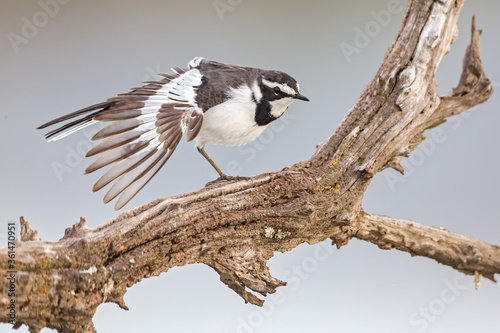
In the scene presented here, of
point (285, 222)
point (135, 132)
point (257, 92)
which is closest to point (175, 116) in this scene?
point (135, 132)

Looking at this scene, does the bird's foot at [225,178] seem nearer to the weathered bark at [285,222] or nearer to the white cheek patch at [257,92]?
the weathered bark at [285,222]

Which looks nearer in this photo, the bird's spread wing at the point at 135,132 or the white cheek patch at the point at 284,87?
the bird's spread wing at the point at 135,132

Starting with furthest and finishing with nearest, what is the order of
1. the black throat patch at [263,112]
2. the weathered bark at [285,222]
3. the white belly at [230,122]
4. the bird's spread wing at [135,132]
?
the black throat patch at [263,112], the white belly at [230,122], the bird's spread wing at [135,132], the weathered bark at [285,222]

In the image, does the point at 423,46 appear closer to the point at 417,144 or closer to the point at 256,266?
the point at 417,144

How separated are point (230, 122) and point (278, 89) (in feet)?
0.93

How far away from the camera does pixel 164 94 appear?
2.47m

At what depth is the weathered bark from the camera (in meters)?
2.10

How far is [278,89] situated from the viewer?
2641mm

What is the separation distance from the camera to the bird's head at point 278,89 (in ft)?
8.60

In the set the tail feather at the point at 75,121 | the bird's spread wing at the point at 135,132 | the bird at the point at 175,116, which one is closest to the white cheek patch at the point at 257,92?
the bird at the point at 175,116

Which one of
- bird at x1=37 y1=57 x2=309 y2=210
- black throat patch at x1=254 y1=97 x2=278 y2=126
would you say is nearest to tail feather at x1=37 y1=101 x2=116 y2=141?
bird at x1=37 y1=57 x2=309 y2=210

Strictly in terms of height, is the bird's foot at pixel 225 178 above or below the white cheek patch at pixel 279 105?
below

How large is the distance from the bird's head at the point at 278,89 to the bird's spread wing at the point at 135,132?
370 mm

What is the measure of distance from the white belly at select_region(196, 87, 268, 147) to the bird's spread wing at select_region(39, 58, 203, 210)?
12 cm
